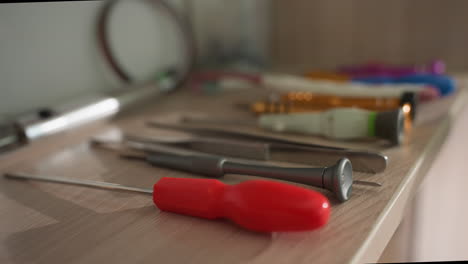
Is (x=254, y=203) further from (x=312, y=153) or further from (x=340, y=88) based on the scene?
(x=340, y=88)

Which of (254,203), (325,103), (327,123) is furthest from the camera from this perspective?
(325,103)

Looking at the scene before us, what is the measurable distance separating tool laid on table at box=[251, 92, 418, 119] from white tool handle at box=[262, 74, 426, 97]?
34 millimetres

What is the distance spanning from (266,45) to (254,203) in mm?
974

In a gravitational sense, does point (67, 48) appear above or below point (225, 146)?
above

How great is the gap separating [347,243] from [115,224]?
7.8 inches

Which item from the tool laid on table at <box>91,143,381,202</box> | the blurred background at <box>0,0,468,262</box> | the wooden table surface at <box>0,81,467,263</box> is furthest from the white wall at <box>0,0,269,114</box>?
the tool laid on table at <box>91,143,381,202</box>

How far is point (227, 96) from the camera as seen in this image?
2.86 ft

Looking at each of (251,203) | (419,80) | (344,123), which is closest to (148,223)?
(251,203)

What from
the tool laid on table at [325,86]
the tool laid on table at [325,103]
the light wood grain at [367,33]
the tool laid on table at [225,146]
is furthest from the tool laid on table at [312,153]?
the light wood grain at [367,33]

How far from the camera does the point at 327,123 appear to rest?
593mm

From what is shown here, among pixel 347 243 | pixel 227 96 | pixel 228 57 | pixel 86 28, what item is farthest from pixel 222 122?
pixel 228 57

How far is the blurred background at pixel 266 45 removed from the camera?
25.7 inches

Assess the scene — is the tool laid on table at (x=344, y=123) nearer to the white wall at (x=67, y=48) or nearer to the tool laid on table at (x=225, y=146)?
the tool laid on table at (x=225, y=146)

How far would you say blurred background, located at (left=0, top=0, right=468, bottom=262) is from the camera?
65 cm
